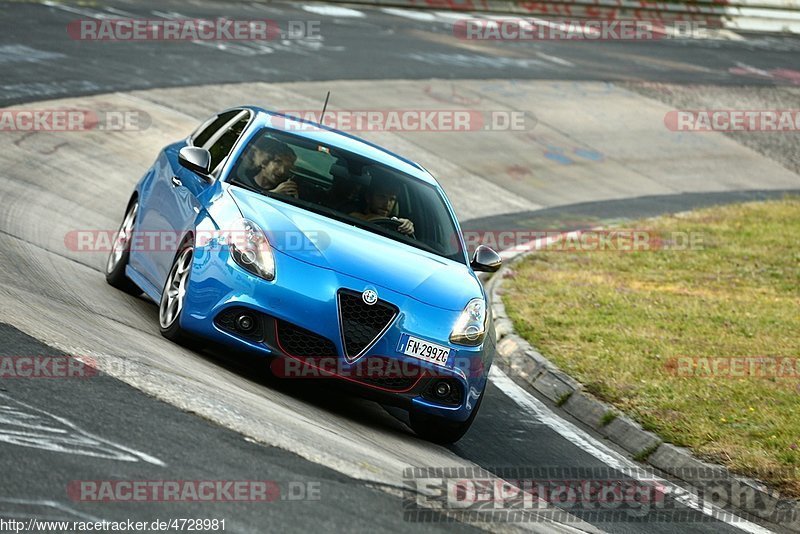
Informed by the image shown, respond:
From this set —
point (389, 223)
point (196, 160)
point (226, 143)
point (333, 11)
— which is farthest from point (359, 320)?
point (333, 11)

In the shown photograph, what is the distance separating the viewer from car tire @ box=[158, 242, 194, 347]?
789cm

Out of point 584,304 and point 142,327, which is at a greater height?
point 142,327

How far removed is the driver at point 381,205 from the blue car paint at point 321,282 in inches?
14.1

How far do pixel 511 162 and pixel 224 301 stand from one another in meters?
13.5

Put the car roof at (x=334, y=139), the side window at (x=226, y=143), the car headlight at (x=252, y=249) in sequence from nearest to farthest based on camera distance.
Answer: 1. the car headlight at (x=252, y=249)
2. the side window at (x=226, y=143)
3. the car roof at (x=334, y=139)

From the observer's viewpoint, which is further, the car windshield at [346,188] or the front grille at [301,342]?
the car windshield at [346,188]

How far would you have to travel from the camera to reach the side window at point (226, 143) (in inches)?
360

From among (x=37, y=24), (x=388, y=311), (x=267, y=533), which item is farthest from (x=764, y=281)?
(x=37, y=24)

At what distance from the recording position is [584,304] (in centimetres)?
1270

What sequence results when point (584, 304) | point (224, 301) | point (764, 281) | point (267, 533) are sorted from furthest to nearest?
1. point (764, 281)
2. point (584, 304)
3. point (224, 301)
4. point (267, 533)

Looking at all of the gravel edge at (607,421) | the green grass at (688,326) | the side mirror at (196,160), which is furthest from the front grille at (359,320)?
the green grass at (688,326)

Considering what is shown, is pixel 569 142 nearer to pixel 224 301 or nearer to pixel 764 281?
pixel 764 281

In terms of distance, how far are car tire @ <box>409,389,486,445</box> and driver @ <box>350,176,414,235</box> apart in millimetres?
1402

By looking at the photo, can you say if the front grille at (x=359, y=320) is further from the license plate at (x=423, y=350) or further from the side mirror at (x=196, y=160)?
the side mirror at (x=196, y=160)
